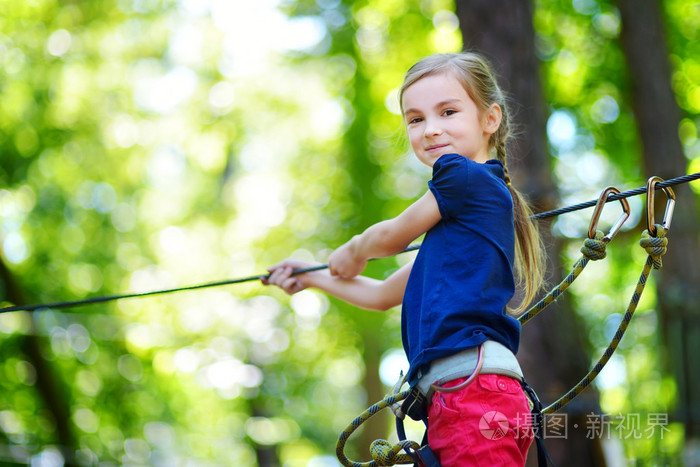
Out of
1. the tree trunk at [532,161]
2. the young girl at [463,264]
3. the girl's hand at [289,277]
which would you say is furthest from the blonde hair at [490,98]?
the tree trunk at [532,161]

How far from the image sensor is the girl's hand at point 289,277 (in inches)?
105

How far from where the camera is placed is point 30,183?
10.5 meters

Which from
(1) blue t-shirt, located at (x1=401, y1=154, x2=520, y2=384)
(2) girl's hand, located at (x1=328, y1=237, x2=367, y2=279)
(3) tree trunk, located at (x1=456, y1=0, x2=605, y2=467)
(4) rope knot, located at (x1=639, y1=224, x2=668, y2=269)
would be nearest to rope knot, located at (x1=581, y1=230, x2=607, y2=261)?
(4) rope knot, located at (x1=639, y1=224, x2=668, y2=269)

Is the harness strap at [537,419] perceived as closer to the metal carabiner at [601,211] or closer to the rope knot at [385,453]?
the rope knot at [385,453]

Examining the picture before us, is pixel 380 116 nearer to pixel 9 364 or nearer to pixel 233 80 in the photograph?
pixel 233 80

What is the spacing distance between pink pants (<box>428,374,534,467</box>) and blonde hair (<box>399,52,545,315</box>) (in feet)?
1.39

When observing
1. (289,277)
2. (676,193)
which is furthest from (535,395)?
(676,193)

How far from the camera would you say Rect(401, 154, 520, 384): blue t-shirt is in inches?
69.7

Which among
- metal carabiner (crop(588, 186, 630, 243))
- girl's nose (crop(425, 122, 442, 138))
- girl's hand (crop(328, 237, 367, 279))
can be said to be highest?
girl's nose (crop(425, 122, 442, 138))

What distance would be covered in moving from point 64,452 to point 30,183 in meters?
3.61

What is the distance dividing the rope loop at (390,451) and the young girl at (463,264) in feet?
0.21

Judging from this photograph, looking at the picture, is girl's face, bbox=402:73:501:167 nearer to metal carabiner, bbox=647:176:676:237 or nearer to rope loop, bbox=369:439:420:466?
metal carabiner, bbox=647:176:676:237

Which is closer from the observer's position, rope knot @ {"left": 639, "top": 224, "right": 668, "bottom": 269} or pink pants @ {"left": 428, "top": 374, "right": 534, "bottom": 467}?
pink pants @ {"left": 428, "top": 374, "right": 534, "bottom": 467}

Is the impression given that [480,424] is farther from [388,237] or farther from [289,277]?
[289,277]
